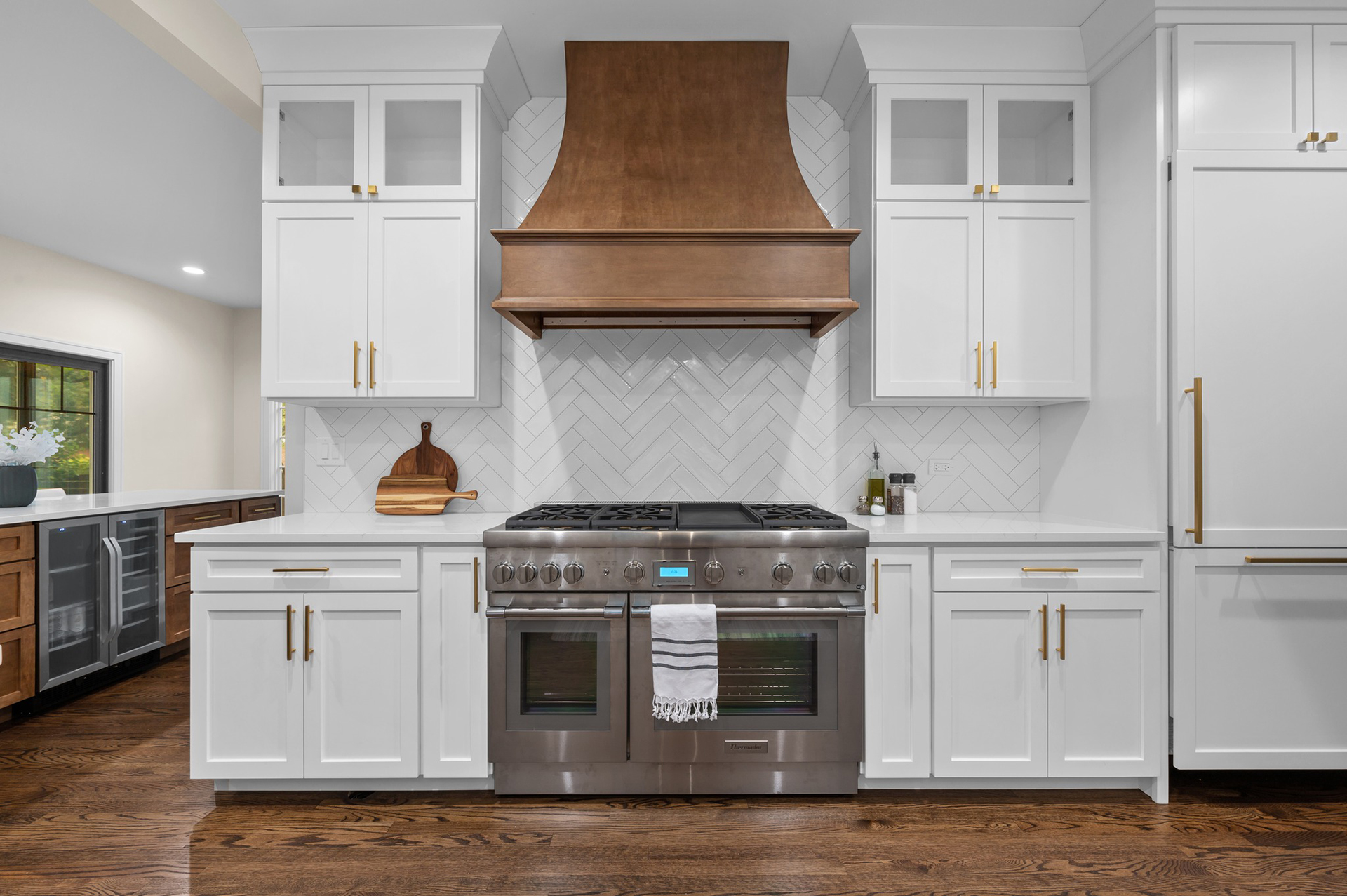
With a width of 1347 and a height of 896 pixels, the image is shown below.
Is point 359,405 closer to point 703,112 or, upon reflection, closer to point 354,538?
point 354,538

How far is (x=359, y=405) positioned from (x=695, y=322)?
4.67 feet

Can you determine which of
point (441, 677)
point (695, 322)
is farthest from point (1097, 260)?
point (441, 677)

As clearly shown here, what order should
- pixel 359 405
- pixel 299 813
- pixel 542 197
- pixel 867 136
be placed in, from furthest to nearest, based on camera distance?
pixel 359 405 → pixel 867 136 → pixel 542 197 → pixel 299 813

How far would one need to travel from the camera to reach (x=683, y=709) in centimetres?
209

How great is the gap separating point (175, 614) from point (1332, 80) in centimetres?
566

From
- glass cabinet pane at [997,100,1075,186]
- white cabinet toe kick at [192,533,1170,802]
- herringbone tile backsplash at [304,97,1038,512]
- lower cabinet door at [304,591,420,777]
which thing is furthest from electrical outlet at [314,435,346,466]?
glass cabinet pane at [997,100,1075,186]

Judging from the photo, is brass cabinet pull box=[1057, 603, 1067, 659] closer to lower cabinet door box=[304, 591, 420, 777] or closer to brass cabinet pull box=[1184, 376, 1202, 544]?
brass cabinet pull box=[1184, 376, 1202, 544]

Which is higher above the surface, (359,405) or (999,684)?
(359,405)

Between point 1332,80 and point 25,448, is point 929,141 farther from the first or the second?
point 25,448

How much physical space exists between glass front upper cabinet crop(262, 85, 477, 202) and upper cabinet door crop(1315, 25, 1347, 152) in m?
2.78

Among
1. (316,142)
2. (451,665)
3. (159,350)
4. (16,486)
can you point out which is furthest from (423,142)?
(159,350)

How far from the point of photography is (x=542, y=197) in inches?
91.4

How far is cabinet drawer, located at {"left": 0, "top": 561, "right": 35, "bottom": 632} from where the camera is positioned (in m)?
2.87

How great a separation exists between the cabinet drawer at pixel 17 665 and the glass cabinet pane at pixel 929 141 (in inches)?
161
